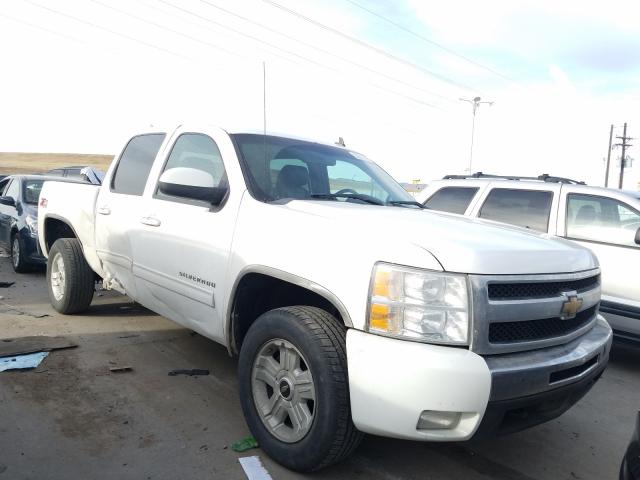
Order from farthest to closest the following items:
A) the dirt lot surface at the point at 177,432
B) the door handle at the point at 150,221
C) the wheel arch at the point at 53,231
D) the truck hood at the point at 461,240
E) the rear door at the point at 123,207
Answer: the wheel arch at the point at 53,231
the rear door at the point at 123,207
the door handle at the point at 150,221
the dirt lot surface at the point at 177,432
the truck hood at the point at 461,240

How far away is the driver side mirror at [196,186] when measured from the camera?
3.35m

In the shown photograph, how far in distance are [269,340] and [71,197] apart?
3.44 m

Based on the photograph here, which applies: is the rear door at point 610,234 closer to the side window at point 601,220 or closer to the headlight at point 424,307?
the side window at point 601,220

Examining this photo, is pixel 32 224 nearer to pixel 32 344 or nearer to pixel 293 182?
pixel 32 344

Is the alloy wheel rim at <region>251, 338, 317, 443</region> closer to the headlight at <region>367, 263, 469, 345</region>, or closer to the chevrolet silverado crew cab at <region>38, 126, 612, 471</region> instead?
the chevrolet silverado crew cab at <region>38, 126, 612, 471</region>

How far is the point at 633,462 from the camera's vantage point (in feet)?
6.57

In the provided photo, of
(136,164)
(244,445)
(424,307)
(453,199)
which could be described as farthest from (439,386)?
(453,199)

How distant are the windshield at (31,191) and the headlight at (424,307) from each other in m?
7.64

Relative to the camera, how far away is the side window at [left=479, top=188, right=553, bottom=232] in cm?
591

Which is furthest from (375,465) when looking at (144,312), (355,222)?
(144,312)

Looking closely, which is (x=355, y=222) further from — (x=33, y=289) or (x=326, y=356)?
(x=33, y=289)

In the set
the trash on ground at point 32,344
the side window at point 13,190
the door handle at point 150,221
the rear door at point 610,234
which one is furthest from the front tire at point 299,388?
the side window at point 13,190

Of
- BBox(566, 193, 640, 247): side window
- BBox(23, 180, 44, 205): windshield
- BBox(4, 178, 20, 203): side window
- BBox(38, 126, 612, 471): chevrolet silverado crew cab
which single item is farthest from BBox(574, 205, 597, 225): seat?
BBox(4, 178, 20, 203): side window

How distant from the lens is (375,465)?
116 inches
